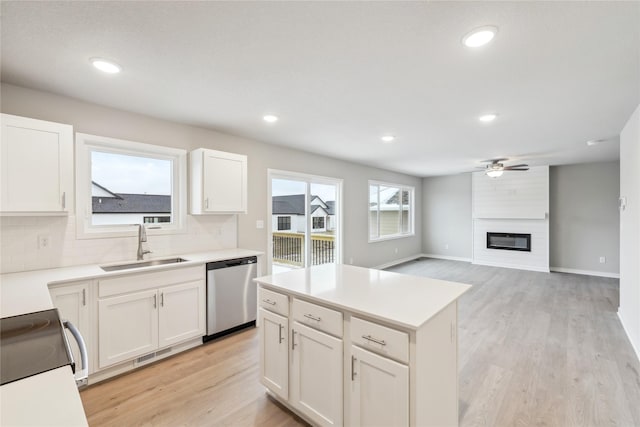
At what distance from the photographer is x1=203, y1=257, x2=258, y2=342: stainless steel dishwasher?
315 cm

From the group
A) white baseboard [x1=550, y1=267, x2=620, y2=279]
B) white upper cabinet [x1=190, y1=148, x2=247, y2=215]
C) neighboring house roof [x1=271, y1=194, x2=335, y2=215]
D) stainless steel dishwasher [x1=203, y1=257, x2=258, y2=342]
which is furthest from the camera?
white baseboard [x1=550, y1=267, x2=620, y2=279]

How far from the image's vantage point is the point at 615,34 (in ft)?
5.66

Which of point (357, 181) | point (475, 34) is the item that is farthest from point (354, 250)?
point (475, 34)

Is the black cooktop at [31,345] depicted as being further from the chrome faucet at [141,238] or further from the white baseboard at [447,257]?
the white baseboard at [447,257]

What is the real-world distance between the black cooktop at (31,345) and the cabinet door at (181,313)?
1398 millimetres

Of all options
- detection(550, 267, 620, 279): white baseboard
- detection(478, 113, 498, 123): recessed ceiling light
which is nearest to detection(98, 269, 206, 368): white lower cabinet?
detection(478, 113, 498, 123): recessed ceiling light

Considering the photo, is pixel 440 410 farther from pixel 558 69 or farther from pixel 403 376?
pixel 558 69

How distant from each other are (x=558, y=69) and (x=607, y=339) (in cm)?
305

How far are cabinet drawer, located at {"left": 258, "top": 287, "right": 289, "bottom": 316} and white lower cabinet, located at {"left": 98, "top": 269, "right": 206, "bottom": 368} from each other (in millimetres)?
1205

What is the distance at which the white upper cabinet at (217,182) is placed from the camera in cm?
336

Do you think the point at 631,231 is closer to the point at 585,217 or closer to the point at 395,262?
the point at 585,217

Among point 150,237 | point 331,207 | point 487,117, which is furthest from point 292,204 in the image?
point 487,117

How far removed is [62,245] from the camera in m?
2.65

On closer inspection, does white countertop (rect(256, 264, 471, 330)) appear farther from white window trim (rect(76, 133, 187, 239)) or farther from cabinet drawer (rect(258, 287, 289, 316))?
white window trim (rect(76, 133, 187, 239))
